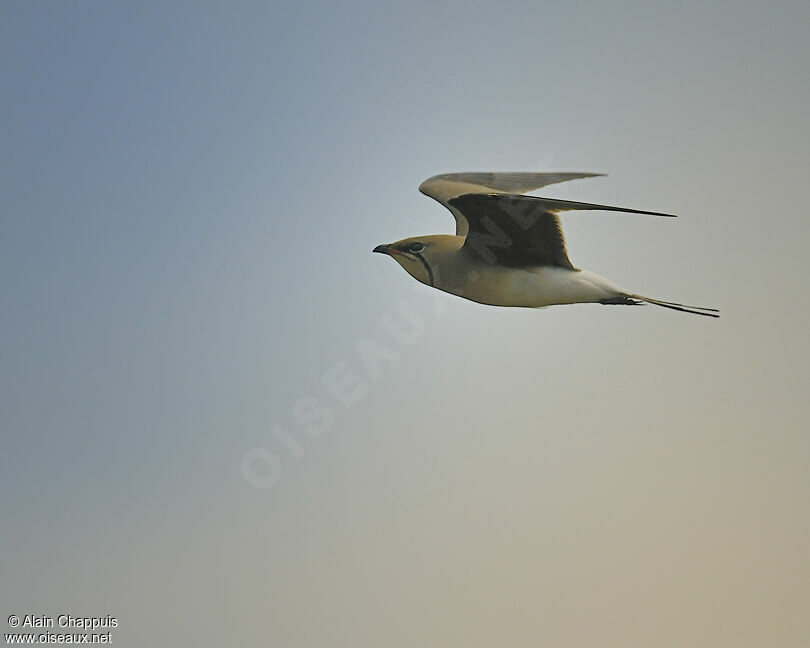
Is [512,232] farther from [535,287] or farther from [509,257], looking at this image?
[535,287]

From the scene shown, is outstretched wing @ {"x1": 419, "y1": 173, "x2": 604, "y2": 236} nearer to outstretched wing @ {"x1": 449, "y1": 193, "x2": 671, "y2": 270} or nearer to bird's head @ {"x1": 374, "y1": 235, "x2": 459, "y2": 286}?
bird's head @ {"x1": 374, "y1": 235, "x2": 459, "y2": 286}

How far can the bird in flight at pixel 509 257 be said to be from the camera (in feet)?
20.3

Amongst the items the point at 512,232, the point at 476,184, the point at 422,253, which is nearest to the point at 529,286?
the point at 512,232

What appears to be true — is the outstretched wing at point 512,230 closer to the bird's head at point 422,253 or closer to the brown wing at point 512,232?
the brown wing at point 512,232

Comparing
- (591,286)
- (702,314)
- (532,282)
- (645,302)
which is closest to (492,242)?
(532,282)

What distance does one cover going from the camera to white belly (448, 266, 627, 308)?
639 centimetres

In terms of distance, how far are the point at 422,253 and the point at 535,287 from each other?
1005mm

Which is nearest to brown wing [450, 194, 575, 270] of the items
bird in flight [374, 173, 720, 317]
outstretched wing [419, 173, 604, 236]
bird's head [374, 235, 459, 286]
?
bird in flight [374, 173, 720, 317]

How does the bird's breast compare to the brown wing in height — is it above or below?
below

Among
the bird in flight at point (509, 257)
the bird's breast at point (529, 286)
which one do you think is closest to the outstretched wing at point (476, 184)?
the bird in flight at point (509, 257)

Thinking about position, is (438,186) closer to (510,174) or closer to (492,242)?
(510,174)

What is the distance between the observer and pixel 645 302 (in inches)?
247

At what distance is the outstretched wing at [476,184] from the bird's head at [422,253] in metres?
0.34

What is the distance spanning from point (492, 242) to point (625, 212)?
5.23 ft
